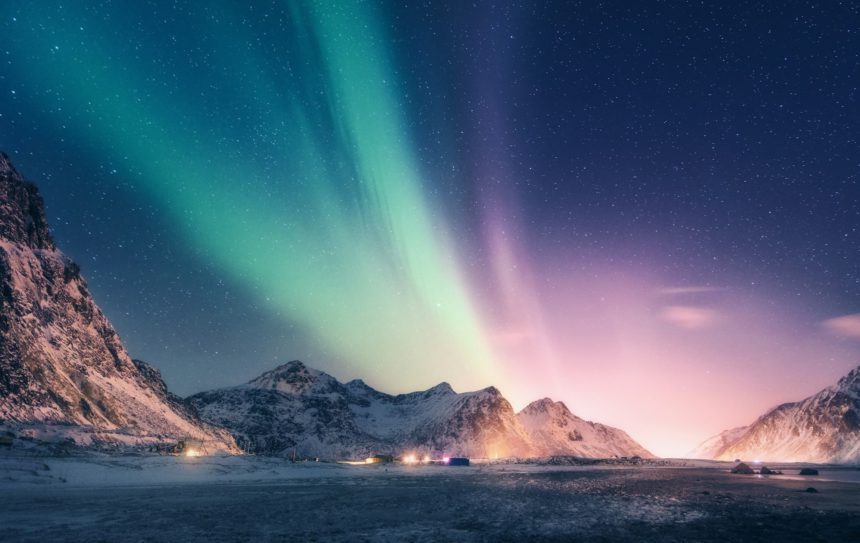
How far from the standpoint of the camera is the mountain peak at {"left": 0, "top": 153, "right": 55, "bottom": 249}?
412ft

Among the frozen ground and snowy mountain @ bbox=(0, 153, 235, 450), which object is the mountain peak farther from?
the frozen ground

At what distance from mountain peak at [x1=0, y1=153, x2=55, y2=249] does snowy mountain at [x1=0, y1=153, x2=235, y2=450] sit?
313 millimetres

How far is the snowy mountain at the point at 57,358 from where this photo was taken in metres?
94.8

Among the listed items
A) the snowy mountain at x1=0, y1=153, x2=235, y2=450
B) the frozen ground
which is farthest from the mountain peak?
the frozen ground

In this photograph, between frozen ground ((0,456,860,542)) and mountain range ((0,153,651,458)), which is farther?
mountain range ((0,153,651,458))

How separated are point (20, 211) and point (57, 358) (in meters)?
45.3

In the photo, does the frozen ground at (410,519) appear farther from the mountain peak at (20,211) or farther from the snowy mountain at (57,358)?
the mountain peak at (20,211)

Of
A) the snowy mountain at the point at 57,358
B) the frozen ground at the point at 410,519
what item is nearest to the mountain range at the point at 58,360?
the snowy mountain at the point at 57,358

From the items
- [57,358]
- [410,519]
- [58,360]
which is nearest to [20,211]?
[57,358]

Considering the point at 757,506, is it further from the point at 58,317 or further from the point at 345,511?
the point at 58,317

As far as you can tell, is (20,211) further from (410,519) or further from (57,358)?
(410,519)

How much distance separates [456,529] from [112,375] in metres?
154

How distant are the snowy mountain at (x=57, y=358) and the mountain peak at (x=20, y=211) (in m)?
0.31

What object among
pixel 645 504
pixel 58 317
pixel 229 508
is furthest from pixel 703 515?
pixel 58 317
